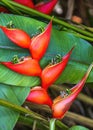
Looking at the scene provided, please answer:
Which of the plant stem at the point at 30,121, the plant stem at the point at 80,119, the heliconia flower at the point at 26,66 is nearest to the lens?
the heliconia flower at the point at 26,66

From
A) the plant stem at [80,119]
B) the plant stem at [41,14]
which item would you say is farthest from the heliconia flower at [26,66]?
the plant stem at [80,119]

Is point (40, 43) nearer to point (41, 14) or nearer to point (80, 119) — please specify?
point (41, 14)

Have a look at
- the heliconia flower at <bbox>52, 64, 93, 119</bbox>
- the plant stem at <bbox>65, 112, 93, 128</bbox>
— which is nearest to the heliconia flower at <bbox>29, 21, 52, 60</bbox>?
the heliconia flower at <bbox>52, 64, 93, 119</bbox>

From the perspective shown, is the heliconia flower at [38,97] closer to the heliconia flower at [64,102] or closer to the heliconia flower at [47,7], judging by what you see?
the heliconia flower at [64,102]

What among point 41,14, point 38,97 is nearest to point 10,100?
point 38,97

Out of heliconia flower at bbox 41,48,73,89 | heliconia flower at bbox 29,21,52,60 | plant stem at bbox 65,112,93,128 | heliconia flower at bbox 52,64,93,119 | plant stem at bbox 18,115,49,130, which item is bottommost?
plant stem at bbox 65,112,93,128

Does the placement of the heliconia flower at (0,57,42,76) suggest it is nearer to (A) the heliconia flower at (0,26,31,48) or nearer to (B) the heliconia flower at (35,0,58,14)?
(A) the heliconia flower at (0,26,31,48)

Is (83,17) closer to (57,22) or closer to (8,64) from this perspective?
(57,22)

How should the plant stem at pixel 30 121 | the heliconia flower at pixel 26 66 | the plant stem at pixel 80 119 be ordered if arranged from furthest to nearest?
the plant stem at pixel 80 119 → the plant stem at pixel 30 121 → the heliconia flower at pixel 26 66

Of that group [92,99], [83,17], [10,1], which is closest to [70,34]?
[10,1]
